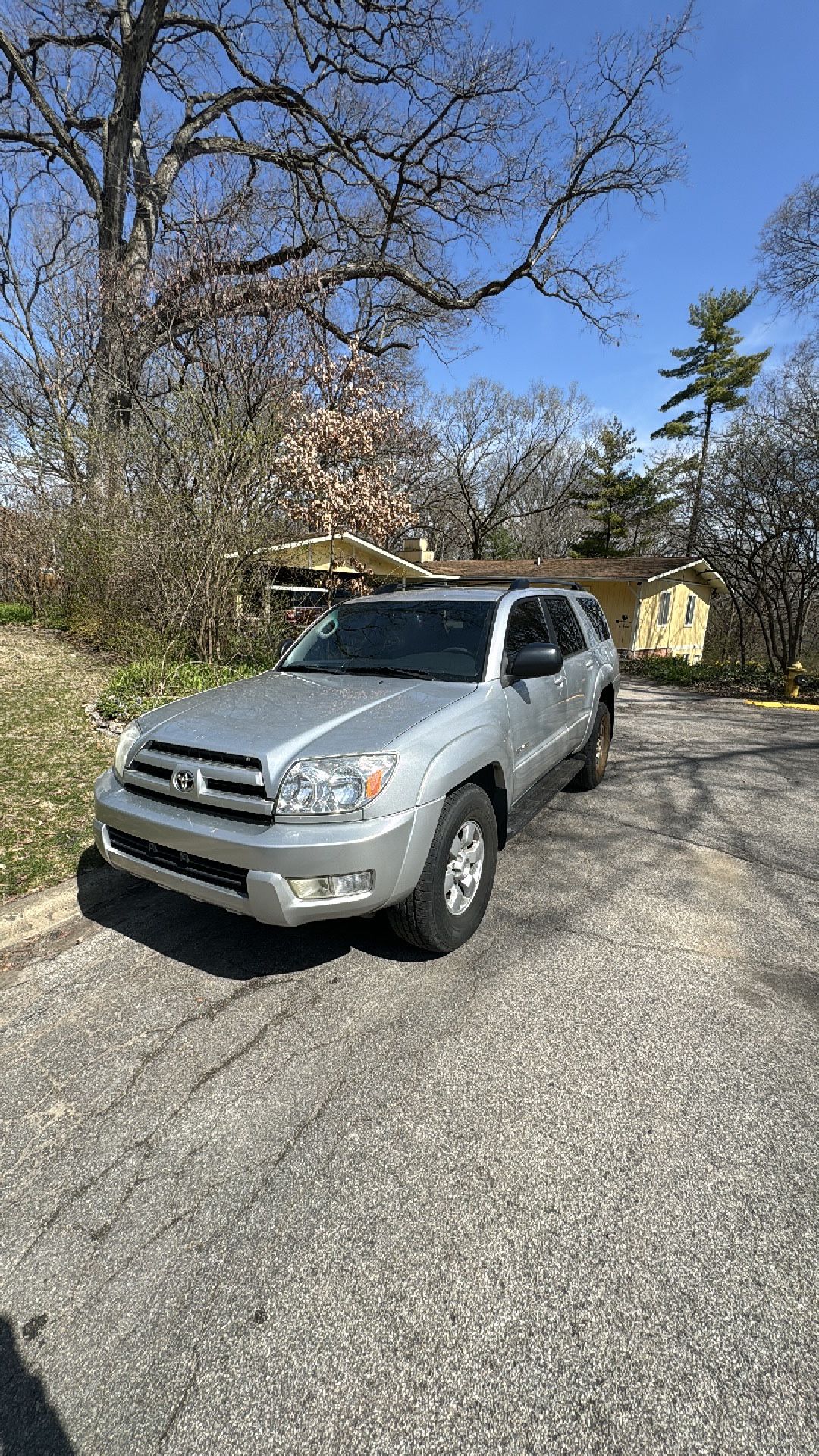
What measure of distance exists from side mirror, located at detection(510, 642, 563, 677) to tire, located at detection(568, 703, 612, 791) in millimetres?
2169

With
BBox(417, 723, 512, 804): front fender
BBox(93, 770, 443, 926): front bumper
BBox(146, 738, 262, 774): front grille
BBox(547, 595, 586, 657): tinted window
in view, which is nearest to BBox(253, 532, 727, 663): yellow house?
BBox(547, 595, 586, 657): tinted window

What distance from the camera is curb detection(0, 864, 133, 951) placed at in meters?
3.21

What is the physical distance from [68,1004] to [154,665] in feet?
16.9

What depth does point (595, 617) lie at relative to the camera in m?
6.05

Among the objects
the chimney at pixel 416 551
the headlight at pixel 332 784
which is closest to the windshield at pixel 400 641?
the headlight at pixel 332 784

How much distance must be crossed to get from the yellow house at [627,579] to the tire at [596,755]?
10.8 metres

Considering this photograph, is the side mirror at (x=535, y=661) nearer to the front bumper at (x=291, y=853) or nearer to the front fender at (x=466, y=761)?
the front fender at (x=466, y=761)

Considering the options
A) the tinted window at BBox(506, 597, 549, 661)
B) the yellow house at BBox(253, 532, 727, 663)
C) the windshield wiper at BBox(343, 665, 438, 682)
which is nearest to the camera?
the windshield wiper at BBox(343, 665, 438, 682)

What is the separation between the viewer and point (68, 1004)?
2.71m

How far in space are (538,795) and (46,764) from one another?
4.10 m

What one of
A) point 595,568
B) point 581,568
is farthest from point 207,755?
point 581,568

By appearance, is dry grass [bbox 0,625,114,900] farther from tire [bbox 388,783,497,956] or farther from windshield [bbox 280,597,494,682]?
tire [bbox 388,783,497,956]

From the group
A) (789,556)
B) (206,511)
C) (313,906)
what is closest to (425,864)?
(313,906)

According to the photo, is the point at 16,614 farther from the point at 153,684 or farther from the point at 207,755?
the point at 207,755
